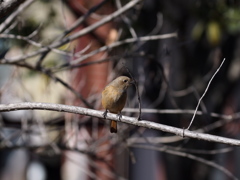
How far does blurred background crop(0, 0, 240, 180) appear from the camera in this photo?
4.98m

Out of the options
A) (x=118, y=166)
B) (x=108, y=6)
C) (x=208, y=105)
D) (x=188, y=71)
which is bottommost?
(x=118, y=166)

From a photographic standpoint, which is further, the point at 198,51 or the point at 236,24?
the point at 198,51

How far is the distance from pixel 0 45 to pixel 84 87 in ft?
9.80

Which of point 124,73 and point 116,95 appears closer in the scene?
point 116,95

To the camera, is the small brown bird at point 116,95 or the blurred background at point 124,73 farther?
the blurred background at point 124,73

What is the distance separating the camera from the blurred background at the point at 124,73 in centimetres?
498

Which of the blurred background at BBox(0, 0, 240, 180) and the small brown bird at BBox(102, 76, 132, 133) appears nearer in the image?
the small brown bird at BBox(102, 76, 132, 133)

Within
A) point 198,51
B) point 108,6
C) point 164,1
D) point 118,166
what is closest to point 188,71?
point 198,51

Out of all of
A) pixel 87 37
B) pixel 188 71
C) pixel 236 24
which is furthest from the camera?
pixel 87 37

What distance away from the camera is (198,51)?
7.18 m

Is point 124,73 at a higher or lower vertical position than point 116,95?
higher

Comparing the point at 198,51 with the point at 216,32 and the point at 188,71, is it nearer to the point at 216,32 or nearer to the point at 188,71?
the point at 188,71

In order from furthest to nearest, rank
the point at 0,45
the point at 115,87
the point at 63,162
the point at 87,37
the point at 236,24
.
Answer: the point at 63,162 < the point at 87,37 < the point at 236,24 < the point at 0,45 < the point at 115,87

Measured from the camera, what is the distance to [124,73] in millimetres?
6566
